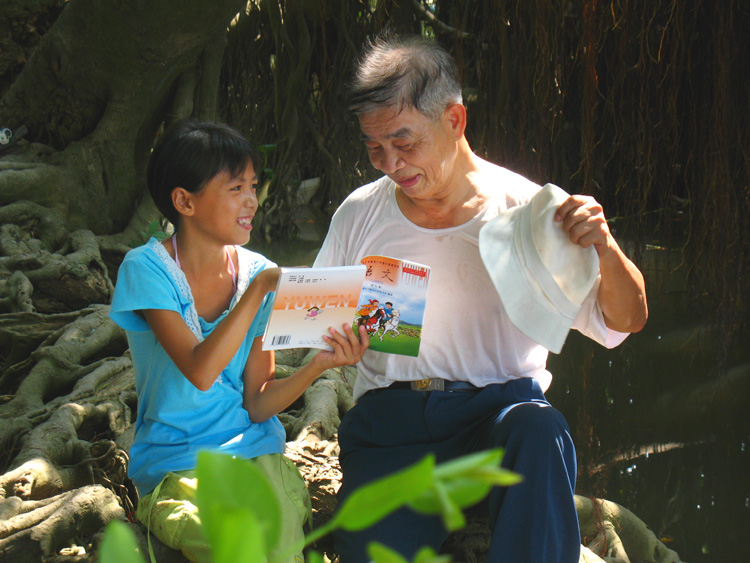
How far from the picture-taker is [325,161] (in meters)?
4.11

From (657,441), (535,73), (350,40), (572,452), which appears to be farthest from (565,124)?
(572,452)

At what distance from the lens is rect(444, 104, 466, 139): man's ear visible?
1782 millimetres

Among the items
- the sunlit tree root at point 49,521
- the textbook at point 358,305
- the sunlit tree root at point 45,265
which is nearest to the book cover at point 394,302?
the textbook at point 358,305

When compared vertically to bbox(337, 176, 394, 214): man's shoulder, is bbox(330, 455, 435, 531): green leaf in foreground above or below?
below

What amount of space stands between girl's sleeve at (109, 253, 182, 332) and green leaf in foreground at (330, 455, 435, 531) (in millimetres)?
1459

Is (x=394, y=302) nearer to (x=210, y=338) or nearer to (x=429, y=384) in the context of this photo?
(x=429, y=384)

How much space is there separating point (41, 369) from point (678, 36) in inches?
109

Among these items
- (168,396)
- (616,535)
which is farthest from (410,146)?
(616,535)

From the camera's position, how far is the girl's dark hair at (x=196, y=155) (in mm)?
1753

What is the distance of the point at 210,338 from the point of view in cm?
165

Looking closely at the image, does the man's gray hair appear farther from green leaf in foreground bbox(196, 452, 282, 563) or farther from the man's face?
green leaf in foreground bbox(196, 452, 282, 563)

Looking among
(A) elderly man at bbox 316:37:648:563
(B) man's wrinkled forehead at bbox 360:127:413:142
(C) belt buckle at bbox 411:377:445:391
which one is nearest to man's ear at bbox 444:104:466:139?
(A) elderly man at bbox 316:37:648:563

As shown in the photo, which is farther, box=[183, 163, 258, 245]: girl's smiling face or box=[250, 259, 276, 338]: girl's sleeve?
box=[250, 259, 276, 338]: girl's sleeve

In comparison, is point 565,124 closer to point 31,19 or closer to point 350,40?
point 350,40
